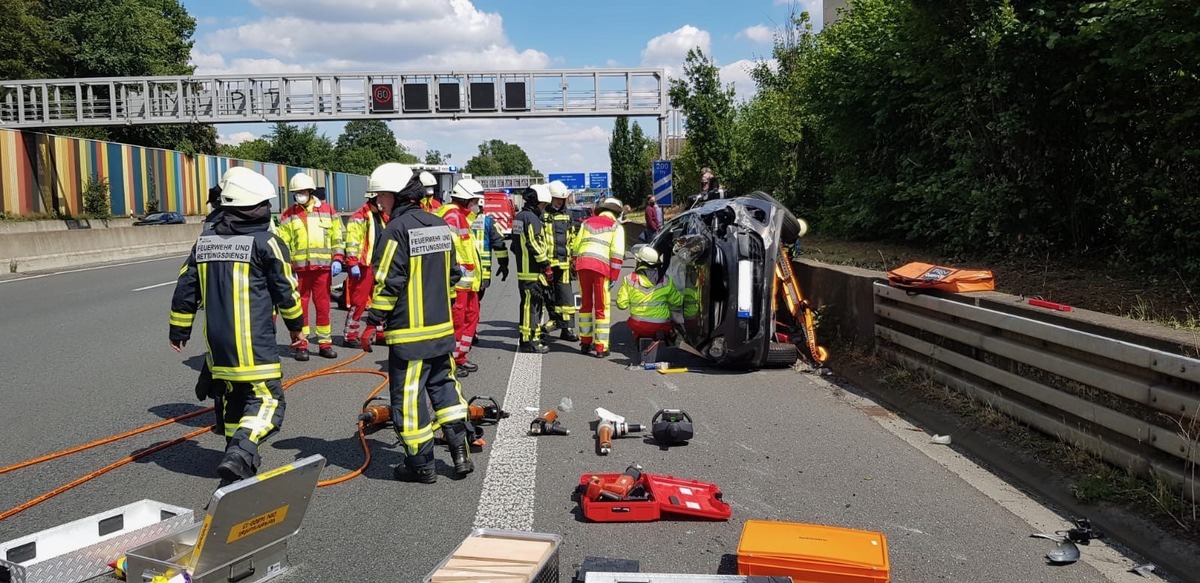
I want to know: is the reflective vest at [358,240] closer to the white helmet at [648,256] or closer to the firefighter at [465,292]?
the firefighter at [465,292]

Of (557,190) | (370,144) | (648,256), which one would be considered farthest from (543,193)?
(370,144)

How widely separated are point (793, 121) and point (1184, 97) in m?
10.2

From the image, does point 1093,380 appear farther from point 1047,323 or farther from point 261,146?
point 261,146

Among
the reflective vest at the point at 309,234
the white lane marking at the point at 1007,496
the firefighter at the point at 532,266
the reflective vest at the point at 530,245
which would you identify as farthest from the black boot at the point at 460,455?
the reflective vest at the point at 309,234

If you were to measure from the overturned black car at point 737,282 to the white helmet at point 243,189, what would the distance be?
14.3ft

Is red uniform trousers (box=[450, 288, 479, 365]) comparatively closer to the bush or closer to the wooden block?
the wooden block

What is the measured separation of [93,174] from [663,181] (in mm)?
26447

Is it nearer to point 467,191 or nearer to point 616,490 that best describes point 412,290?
point 616,490

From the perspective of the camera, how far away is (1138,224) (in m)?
7.58

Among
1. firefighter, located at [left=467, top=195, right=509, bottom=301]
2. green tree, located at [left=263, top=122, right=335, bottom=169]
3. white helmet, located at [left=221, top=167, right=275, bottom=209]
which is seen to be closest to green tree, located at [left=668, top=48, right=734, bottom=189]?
firefighter, located at [left=467, top=195, right=509, bottom=301]

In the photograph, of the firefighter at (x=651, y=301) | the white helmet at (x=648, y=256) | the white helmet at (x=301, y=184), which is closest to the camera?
the white helmet at (x=648, y=256)

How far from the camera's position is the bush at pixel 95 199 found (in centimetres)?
3700

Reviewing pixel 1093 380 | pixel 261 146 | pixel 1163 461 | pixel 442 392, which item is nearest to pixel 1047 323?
pixel 1093 380

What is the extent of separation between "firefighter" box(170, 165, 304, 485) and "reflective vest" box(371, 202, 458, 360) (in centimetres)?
59
